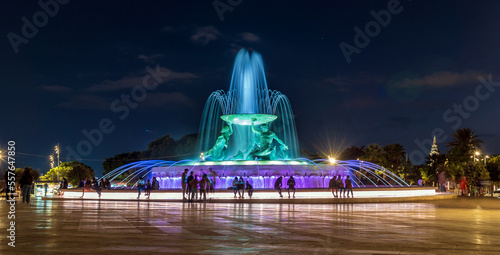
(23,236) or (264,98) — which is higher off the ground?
(264,98)

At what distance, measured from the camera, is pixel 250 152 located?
33.5 meters

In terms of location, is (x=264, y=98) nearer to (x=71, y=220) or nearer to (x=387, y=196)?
(x=387, y=196)

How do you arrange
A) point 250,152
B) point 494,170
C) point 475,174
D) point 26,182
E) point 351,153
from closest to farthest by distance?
point 26,182 → point 250,152 → point 475,174 → point 494,170 → point 351,153

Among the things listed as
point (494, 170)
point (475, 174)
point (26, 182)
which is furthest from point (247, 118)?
point (494, 170)

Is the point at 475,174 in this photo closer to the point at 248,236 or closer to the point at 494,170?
the point at 494,170

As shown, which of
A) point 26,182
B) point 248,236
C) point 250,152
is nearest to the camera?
point 248,236

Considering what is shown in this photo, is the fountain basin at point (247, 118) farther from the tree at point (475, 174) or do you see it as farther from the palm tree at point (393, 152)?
the palm tree at point (393, 152)

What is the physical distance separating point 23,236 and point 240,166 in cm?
1937

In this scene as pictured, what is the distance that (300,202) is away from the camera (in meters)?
22.5

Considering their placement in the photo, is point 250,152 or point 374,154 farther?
point 374,154

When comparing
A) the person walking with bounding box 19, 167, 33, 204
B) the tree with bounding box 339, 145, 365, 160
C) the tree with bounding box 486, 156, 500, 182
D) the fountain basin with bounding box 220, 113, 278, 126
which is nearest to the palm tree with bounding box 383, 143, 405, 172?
the tree with bounding box 339, 145, 365, 160

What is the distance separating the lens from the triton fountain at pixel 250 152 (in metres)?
28.5

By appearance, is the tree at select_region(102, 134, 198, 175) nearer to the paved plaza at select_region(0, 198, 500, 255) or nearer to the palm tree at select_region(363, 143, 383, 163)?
the palm tree at select_region(363, 143, 383, 163)

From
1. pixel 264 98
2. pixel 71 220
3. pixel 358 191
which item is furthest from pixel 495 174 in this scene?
pixel 71 220
